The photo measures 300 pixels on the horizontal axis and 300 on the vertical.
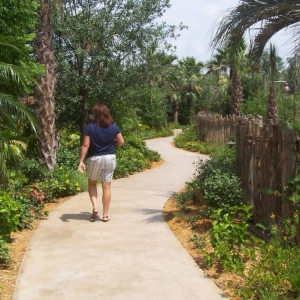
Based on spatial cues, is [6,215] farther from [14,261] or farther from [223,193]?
[223,193]

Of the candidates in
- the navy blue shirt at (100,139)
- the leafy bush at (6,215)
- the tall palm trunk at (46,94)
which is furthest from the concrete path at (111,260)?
the tall palm trunk at (46,94)

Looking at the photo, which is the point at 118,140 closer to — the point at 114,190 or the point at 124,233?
the point at 124,233

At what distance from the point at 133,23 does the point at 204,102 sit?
30.5 metres

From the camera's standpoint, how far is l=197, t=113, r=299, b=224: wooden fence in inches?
226

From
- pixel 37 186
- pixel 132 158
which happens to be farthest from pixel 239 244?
pixel 132 158

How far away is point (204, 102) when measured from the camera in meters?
44.0

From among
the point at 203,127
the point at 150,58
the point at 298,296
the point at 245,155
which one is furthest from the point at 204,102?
the point at 298,296

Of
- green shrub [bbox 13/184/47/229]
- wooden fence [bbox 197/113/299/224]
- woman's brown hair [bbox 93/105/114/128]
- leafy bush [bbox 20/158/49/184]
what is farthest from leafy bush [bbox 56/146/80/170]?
wooden fence [bbox 197/113/299/224]

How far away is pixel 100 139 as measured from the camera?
23.5ft

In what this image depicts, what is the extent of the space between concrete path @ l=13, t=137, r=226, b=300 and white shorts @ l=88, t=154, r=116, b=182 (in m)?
0.73

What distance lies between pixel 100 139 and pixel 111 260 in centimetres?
222

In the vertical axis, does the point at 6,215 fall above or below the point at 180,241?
above

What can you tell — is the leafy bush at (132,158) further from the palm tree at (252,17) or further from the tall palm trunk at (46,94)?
the palm tree at (252,17)

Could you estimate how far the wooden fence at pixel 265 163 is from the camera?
574 cm
